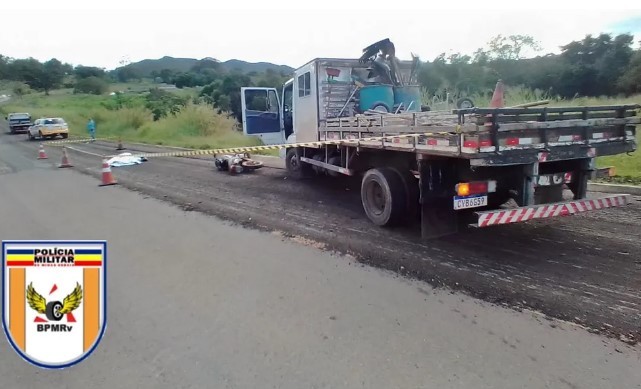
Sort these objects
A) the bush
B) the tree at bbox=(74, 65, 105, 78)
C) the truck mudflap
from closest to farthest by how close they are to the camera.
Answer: the truck mudflap
the bush
the tree at bbox=(74, 65, 105, 78)

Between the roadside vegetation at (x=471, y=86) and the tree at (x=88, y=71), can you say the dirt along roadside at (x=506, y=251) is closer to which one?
the roadside vegetation at (x=471, y=86)

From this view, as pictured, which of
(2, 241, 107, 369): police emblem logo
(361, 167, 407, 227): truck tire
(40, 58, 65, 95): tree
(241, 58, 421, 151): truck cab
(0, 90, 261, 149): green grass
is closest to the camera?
(2, 241, 107, 369): police emblem logo

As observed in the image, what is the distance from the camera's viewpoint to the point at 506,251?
4.93m

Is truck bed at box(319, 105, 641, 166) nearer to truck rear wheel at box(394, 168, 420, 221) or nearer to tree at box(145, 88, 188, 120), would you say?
truck rear wheel at box(394, 168, 420, 221)

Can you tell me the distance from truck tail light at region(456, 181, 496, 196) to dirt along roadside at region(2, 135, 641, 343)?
26.1 inches

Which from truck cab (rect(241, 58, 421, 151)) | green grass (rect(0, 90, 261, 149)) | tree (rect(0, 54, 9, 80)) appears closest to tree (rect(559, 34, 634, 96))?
green grass (rect(0, 90, 261, 149))

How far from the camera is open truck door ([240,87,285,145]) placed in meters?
11.1

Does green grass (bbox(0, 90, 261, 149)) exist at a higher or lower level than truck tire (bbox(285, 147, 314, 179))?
higher

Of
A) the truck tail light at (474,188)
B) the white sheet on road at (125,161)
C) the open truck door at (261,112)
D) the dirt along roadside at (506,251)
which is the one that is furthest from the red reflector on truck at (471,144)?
the white sheet on road at (125,161)

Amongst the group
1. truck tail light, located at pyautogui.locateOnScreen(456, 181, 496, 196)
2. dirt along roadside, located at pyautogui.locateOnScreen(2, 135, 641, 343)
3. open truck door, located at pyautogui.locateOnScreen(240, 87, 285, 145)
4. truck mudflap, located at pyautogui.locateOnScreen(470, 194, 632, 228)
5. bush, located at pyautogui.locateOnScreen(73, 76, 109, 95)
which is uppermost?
bush, located at pyautogui.locateOnScreen(73, 76, 109, 95)

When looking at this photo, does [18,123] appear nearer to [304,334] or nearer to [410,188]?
[410,188]

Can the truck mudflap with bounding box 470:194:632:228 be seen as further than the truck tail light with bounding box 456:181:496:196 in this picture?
No

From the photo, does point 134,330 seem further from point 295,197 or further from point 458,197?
point 295,197

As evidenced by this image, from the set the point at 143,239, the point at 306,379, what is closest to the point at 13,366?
the point at 306,379
